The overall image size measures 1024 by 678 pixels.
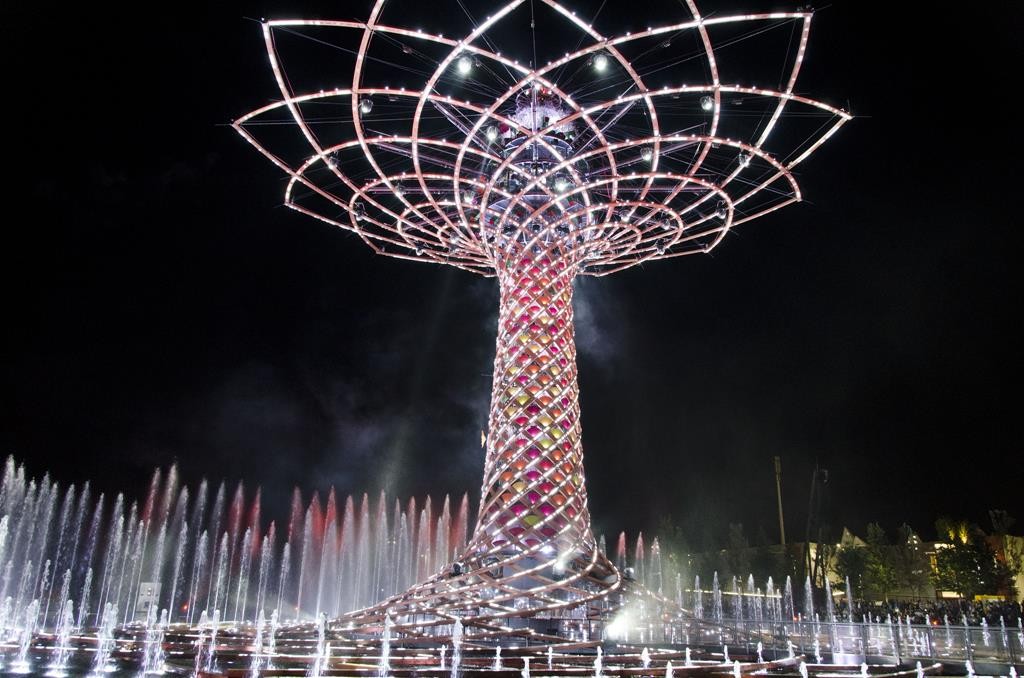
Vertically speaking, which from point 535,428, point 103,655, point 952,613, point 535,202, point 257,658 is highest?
point 535,202

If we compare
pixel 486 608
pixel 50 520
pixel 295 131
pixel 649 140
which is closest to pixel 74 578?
pixel 50 520

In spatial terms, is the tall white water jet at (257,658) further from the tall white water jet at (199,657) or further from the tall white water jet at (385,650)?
the tall white water jet at (385,650)

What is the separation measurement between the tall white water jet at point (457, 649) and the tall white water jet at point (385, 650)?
1133 mm

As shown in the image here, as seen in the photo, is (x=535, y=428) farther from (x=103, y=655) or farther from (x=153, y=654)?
(x=103, y=655)

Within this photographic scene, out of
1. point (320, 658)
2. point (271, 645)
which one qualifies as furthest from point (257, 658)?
point (271, 645)

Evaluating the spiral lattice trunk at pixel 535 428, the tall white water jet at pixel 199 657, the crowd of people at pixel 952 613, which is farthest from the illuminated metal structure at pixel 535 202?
the crowd of people at pixel 952 613

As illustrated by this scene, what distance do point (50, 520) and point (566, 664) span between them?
1190 inches

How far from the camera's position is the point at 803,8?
13398mm

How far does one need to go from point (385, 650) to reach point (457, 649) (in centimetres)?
148

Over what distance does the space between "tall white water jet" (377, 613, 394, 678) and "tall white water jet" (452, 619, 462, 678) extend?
1133 millimetres

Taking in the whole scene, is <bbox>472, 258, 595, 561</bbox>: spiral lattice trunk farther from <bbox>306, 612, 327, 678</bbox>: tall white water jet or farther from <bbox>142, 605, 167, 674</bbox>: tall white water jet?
<bbox>142, 605, 167, 674</bbox>: tall white water jet

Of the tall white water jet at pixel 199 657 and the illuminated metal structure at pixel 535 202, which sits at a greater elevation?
the illuminated metal structure at pixel 535 202

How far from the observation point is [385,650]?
1492cm

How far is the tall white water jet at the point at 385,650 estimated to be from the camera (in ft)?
39.8
